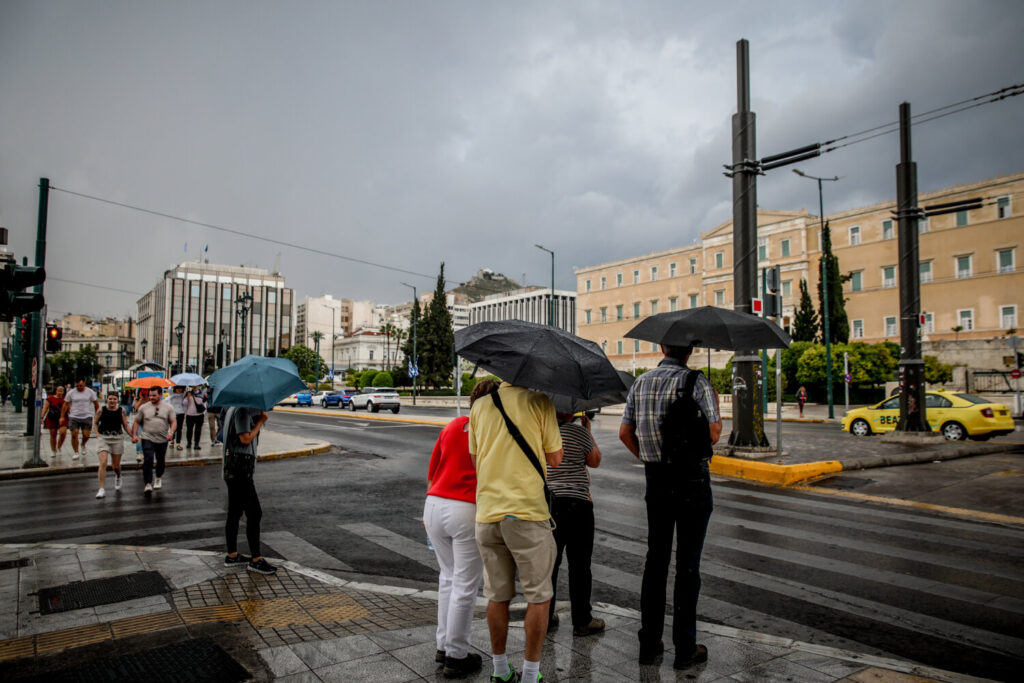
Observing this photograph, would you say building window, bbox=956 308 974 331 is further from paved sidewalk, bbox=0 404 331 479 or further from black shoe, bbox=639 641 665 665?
black shoe, bbox=639 641 665 665

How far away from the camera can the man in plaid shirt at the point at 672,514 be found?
3902 millimetres

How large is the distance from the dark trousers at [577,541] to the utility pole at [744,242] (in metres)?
9.10

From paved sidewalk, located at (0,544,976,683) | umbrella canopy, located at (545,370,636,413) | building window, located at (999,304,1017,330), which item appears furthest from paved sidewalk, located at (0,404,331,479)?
building window, located at (999,304,1017,330)

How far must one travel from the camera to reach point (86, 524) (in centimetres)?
830

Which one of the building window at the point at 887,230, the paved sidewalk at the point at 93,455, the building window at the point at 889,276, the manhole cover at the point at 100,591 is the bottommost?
the paved sidewalk at the point at 93,455

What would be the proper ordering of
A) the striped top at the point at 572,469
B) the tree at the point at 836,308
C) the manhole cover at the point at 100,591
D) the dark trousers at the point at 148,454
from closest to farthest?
the striped top at the point at 572,469 → the manhole cover at the point at 100,591 → the dark trousers at the point at 148,454 → the tree at the point at 836,308

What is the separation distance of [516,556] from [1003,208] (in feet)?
230

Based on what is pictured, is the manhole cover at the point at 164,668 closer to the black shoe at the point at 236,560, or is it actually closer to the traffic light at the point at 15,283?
the black shoe at the point at 236,560

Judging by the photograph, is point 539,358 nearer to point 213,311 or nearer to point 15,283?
point 15,283

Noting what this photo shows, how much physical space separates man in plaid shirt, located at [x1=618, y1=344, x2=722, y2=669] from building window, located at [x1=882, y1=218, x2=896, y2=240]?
6925cm

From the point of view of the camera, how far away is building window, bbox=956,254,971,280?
193ft

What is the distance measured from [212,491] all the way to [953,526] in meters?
10.9

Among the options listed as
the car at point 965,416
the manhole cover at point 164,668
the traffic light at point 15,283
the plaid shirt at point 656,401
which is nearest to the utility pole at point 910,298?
the car at point 965,416

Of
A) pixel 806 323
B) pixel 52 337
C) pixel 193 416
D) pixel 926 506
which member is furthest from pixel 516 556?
pixel 806 323
